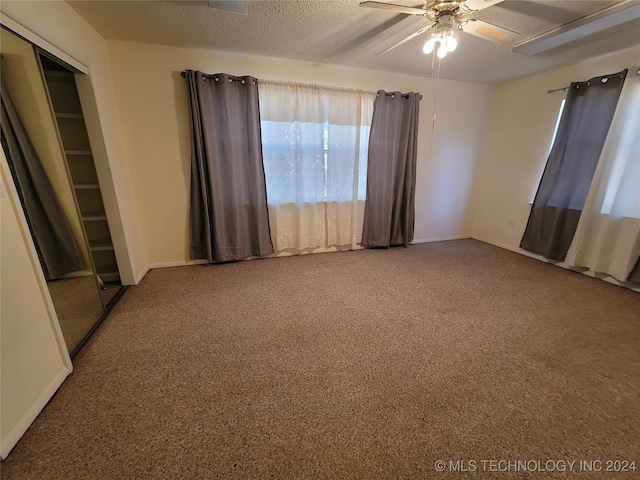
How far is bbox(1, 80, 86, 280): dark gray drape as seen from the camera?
1.35 m

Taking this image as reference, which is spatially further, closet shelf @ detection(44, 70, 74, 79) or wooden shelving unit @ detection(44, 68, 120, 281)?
wooden shelving unit @ detection(44, 68, 120, 281)

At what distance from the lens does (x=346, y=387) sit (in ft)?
4.60

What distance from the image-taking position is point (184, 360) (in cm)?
158

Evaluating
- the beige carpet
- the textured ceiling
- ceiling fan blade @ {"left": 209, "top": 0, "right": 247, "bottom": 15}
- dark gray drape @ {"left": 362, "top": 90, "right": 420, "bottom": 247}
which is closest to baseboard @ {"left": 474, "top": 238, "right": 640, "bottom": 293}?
the beige carpet

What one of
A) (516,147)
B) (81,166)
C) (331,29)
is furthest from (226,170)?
(516,147)

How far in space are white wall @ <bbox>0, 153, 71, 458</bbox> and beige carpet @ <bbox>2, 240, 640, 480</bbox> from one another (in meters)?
0.09

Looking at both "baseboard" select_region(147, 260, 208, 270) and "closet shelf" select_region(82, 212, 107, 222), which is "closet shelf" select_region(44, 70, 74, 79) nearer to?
"closet shelf" select_region(82, 212, 107, 222)

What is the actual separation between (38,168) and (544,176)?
4797mm

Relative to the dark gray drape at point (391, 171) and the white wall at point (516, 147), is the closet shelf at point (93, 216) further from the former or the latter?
the white wall at point (516, 147)

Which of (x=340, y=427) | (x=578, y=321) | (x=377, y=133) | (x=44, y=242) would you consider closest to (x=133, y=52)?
(x=44, y=242)

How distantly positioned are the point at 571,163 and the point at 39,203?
4.81 m

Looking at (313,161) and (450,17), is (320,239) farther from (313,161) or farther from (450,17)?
(450,17)

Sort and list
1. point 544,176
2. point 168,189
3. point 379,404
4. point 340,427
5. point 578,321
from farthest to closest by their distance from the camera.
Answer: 1. point 544,176
2. point 168,189
3. point 578,321
4. point 379,404
5. point 340,427

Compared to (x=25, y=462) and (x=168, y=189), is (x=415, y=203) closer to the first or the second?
(x=168, y=189)
